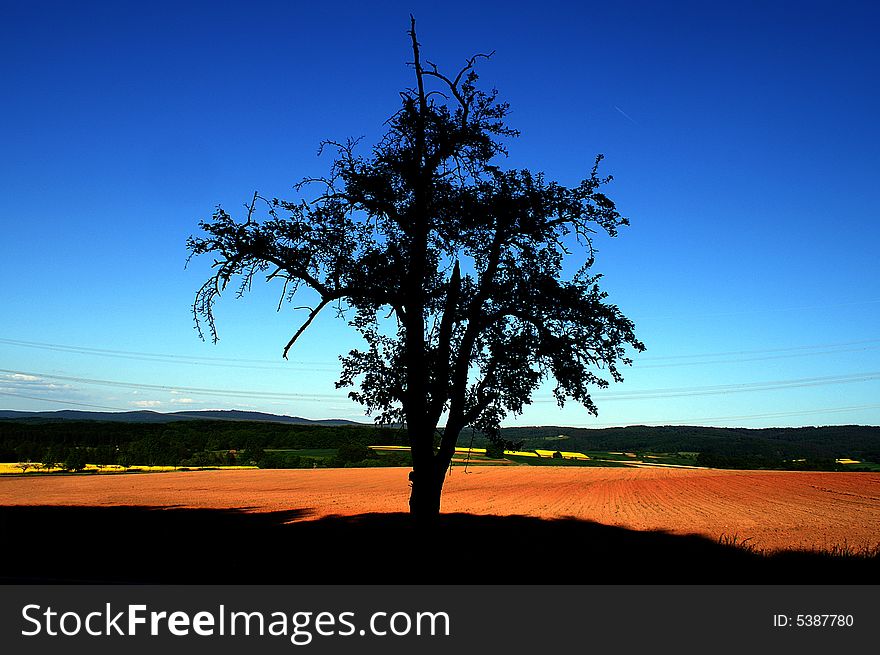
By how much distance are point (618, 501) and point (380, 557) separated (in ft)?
108

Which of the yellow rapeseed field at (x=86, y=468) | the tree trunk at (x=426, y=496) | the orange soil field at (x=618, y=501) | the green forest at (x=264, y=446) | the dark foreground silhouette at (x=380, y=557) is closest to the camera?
the dark foreground silhouette at (x=380, y=557)

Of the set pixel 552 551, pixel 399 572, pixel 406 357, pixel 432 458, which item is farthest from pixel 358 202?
pixel 552 551

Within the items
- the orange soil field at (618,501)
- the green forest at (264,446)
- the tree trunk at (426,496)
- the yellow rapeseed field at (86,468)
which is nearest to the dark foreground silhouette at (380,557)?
the tree trunk at (426,496)

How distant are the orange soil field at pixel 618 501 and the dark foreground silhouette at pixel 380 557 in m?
7.48

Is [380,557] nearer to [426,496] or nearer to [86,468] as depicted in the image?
[426,496]

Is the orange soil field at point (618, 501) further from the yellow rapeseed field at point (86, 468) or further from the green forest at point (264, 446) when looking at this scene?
the yellow rapeseed field at point (86, 468)

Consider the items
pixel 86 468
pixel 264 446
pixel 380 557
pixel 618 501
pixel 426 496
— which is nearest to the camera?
pixel 380 557

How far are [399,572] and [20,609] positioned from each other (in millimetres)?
6302

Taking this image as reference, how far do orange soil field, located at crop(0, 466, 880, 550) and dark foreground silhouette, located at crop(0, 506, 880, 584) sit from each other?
7.48 meters

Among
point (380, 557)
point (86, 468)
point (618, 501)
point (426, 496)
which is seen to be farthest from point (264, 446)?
point (380, 557)

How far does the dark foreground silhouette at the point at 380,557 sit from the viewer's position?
36.6ft

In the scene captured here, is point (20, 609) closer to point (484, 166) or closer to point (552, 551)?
point (552, 551)

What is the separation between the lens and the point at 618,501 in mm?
41781

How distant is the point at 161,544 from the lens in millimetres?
16109
